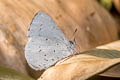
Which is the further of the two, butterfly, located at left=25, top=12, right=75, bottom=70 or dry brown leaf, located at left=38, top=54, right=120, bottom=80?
butterfly, located at left=25, top=12, right=75, bottom=70

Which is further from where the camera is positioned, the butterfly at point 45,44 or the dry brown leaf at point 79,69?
the butterfly at point 45,44

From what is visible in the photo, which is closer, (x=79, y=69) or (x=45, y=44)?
(x=79, y=69)

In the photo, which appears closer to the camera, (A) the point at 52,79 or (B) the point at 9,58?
(A) the point at 52,79

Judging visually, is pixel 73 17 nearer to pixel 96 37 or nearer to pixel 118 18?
pixel 96 37

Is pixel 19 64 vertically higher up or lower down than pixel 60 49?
lower down

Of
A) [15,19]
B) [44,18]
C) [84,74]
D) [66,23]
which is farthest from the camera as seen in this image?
[66,23]

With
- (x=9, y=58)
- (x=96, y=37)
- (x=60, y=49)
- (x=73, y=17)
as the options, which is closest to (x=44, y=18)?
(x=60, y=49)

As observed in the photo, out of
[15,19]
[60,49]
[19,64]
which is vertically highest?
[15,19]

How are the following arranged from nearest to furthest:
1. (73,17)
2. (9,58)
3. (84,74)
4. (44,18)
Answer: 1. (84,74)
2. (44,18)
3. (9,58)
4. (73,17)
